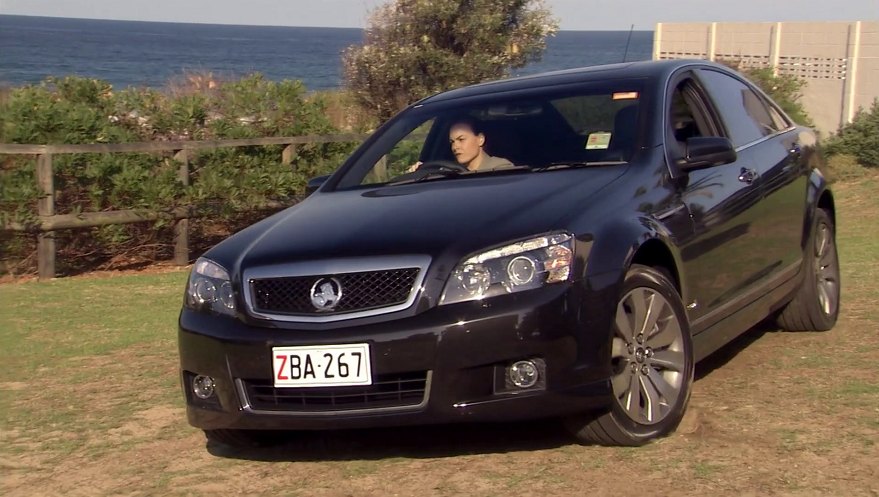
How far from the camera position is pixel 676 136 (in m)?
6.07

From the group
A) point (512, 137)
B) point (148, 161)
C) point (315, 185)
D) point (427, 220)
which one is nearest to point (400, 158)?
point (315, 185)

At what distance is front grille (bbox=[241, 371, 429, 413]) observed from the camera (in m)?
4.77

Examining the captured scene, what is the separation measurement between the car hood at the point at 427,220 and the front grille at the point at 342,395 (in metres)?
0.48

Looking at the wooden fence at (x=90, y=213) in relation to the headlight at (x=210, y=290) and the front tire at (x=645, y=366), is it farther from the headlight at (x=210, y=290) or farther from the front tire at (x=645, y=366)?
the front tire at (x=645, y=366)

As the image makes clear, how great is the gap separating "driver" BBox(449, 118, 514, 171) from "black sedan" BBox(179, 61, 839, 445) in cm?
1

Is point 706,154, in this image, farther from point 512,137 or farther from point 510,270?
point 510,270

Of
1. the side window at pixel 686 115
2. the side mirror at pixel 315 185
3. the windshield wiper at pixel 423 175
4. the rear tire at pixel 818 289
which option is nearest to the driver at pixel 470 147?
the windshield wiper at pixel 423 175

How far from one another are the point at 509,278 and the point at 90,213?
22.1 feet

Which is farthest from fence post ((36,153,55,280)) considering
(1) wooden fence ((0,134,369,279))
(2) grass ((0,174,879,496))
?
(2) grass ((0,174,879,496))

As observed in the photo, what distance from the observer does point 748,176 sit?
6402 millimetres

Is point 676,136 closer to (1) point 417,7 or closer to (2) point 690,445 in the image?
(2) point 690,445

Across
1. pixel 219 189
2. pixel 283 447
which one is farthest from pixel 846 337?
pixel 219 189

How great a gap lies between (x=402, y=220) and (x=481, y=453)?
3.29ft

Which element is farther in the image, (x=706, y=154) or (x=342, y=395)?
(x=706, y=154)
